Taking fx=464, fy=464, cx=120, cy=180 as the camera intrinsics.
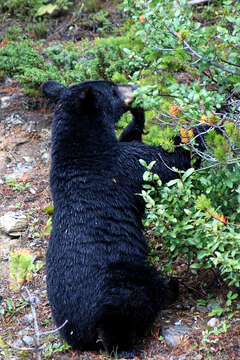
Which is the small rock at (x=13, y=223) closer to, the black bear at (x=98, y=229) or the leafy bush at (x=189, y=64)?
the black bear at (x=98, y=229)

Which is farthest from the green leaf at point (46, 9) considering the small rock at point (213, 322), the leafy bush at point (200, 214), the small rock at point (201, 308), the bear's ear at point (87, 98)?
the small rock at point (213, 322)

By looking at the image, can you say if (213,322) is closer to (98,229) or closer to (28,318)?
(98,229)

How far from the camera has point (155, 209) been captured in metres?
3.83

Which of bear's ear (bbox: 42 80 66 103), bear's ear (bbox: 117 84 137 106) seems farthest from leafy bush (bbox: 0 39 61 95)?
bear's ear (bbox: 117 84 137 106)

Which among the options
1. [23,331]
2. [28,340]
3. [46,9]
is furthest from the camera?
[46,9]

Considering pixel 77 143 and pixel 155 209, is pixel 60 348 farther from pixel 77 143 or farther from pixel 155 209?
pixel 77 143

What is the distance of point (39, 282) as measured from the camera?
516cm

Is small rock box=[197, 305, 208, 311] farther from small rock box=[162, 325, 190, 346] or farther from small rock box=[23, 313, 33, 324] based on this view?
small rock box=[23, 313, 33, 324]

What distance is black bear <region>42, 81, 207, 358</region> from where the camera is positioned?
3686 millimetres

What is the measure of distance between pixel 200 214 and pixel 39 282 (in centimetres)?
235

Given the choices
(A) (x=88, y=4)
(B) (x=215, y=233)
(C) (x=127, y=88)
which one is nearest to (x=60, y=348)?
(B) (x=215, y=233)

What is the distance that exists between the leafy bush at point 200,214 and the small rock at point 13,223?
2367 millimetres

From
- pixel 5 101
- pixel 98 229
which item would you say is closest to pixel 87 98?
pixel 98 229

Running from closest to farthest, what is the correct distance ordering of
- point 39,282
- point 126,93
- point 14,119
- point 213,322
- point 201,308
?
point 213,322 < point 201,308 < point 126,93 < point 39,282 < point 14,119
